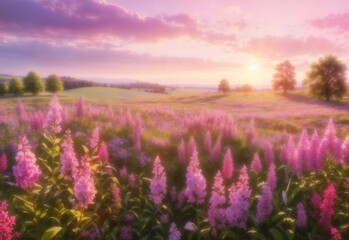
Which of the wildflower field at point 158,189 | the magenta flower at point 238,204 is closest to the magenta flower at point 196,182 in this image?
the wildflower field at point 158,189

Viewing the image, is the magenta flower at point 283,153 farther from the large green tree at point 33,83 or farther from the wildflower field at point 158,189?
the large green tree at point 33,83

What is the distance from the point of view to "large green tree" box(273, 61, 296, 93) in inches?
3445

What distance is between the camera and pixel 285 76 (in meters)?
88.2

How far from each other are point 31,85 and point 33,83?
30.5 inches

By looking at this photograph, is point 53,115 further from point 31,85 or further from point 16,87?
point 16,87

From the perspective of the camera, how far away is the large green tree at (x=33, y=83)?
83.9 m

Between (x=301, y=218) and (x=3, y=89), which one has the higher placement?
(x=3, y=89)

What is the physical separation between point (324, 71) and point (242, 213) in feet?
221

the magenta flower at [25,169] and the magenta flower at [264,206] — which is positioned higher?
the magenta flower at [25,169]

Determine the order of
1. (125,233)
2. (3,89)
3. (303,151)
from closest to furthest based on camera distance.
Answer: (125,233)
(303,151)
(3,89)

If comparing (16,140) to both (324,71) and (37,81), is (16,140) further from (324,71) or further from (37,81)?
(37,81)

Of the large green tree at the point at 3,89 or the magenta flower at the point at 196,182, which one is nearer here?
the magenta flower at the point at 196,182

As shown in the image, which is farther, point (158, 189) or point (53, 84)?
point (53, 84)

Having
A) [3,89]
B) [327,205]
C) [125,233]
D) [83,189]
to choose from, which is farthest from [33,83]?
[327,205]
